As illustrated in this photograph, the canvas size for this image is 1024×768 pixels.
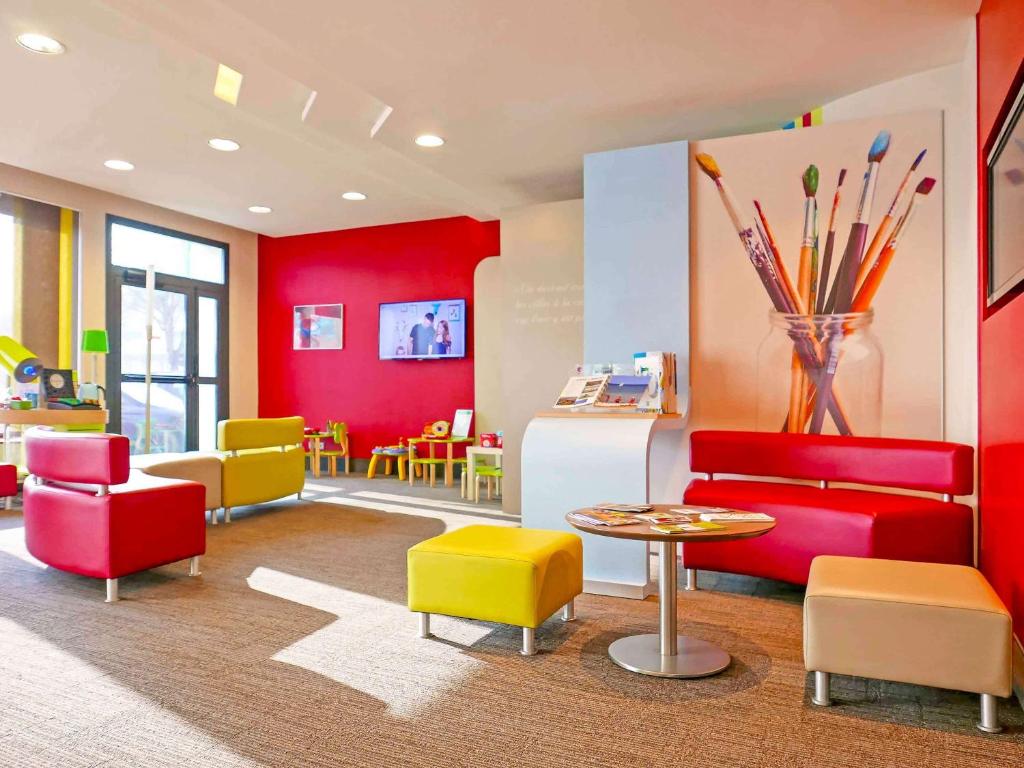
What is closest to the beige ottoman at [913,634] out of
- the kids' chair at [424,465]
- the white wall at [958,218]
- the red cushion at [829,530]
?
the red cushion at [829,530]

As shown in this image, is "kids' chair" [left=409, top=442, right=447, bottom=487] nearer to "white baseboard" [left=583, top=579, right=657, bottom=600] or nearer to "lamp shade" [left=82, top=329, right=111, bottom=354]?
"lamp shade" [left=82, top=329, right=111, bottom=354]

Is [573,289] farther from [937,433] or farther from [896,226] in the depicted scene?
[937,433]

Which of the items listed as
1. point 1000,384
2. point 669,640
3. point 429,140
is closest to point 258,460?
point 429,140

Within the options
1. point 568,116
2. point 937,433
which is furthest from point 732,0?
point 937,433

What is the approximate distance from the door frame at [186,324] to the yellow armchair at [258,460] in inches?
101

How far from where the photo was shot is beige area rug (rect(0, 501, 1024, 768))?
2.15m

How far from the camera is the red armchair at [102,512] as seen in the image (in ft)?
12.0

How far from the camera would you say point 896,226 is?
14.2 feet

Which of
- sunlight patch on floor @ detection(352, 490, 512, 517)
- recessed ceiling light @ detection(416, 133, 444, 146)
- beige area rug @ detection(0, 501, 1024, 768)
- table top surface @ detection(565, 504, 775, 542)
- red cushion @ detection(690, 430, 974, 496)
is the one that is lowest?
sunlight patch on floor @ detection(352, 490, 512, 517)

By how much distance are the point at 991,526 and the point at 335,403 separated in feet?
24.7

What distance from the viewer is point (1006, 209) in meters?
2.78

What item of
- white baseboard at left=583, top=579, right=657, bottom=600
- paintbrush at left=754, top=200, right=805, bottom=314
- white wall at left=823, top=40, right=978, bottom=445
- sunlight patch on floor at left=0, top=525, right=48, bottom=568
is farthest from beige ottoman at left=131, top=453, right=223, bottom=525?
white wall at left=823, top=40, right=978, bottom=445

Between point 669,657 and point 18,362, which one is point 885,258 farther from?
point 18,362

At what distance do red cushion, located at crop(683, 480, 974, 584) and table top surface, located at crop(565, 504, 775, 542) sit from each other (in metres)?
0.87
